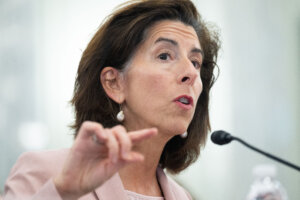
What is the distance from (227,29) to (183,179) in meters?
1.31

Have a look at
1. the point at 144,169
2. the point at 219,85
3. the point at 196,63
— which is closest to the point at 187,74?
the point at 196,63

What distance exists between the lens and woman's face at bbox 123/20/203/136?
158 centimetres

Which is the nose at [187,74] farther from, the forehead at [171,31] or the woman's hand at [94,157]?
the woman's hand at [94,157]

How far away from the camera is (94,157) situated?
1.05 m

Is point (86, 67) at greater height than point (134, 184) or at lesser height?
greater

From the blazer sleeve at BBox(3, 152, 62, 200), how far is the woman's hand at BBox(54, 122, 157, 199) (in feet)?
0.80

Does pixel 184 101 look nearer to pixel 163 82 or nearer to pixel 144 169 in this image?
pixel 163 82

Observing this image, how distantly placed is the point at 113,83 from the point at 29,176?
52 centimetres

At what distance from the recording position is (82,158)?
1037 mm

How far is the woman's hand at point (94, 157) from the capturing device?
3.16ft

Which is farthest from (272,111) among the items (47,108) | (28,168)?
(28,168)

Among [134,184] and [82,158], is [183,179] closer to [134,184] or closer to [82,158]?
[134,184]

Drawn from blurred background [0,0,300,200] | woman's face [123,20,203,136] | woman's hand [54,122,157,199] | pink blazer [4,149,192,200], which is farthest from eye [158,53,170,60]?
blurred background [0,0,300,200]

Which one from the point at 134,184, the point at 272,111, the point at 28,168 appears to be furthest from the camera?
the point at 272,111
